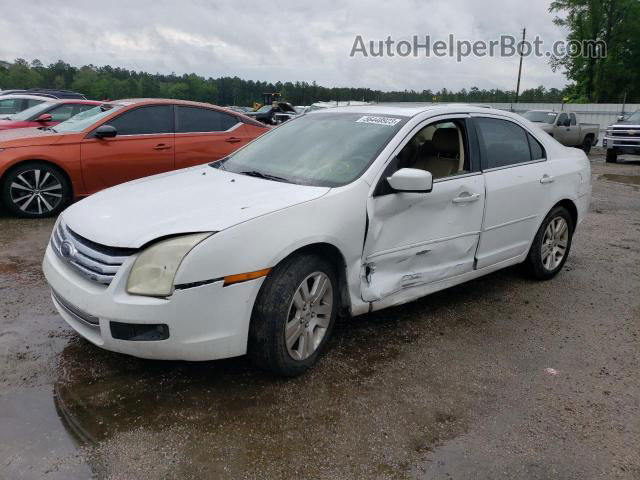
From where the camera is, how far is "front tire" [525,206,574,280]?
4883 mm

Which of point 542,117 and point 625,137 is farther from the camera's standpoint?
point 542,117

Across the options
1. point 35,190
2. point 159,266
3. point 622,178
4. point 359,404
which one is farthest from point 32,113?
point 622,178

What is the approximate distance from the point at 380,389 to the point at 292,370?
0.51 m

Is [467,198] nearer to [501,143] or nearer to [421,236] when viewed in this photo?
[421,236]

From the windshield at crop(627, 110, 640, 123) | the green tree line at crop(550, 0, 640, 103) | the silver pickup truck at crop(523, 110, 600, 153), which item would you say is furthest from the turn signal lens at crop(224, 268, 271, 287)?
the green tree line at crop(550, 0, 640, 103)

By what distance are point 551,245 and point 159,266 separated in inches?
148

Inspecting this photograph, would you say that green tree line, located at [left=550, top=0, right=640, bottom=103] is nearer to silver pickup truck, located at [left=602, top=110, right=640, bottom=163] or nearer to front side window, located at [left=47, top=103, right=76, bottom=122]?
silver pickup truck, located at [left=602, top=110, right=640, bottom=163]

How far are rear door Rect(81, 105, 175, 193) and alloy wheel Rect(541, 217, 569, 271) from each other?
4797mm

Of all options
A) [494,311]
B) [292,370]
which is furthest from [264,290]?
[494,311]

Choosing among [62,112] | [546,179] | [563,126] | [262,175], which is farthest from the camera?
[563,126]

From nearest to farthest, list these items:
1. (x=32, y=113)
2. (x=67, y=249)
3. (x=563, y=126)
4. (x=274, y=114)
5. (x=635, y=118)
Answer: (x=67, y=249)
(x=32, y=113)
(x=635, y=118)
(x=563, y=126)
(x=274, y=114)

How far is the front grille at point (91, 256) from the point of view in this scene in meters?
2.74

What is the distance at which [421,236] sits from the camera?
12.1 ft

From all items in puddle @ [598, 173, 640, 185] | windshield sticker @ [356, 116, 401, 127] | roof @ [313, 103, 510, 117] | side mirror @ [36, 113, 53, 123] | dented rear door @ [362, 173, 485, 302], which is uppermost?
roof @ [313, 103, 510, 117]
